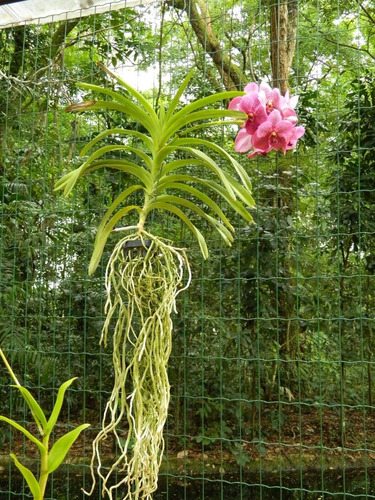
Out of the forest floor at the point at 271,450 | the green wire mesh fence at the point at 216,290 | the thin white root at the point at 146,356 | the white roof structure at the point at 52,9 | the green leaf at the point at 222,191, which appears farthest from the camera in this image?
the forest floor at the point at 271,450

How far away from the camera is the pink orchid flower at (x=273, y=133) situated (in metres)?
1.33

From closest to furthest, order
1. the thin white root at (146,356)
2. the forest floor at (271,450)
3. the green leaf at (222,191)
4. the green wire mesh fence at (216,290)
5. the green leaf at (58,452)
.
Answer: the green leaf at (58,452) → the thin white root at (146,356) → the green leaf at (222,191) → the green wire mesh fence at (216,290) → the forest floor at (271,450)

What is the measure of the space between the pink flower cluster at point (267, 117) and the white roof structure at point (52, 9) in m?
1.30

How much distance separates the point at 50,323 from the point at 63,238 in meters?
0.67

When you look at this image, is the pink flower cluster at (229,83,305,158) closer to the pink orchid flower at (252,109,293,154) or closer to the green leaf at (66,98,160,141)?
the pink orchid flower at (252,109,293,154)

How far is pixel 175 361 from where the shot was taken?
3453 millimetres

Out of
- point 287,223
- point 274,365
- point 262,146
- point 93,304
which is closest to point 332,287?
point 274,365

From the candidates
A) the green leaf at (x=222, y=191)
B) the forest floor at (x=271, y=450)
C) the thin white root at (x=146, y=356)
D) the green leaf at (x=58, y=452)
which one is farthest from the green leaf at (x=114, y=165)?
the forest floor at (x=271, y=450)

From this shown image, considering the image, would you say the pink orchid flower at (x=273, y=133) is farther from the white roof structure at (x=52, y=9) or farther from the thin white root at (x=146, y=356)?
the white roof structure at (x=52, y=9)

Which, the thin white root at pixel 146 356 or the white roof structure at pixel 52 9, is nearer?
the thin white root at pixel 146 356

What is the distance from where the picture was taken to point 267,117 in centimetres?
134

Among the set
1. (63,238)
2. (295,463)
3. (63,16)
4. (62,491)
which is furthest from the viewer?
(295,463)

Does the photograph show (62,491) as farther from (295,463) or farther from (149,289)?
(149,289)

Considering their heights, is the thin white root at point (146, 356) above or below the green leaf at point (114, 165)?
below
